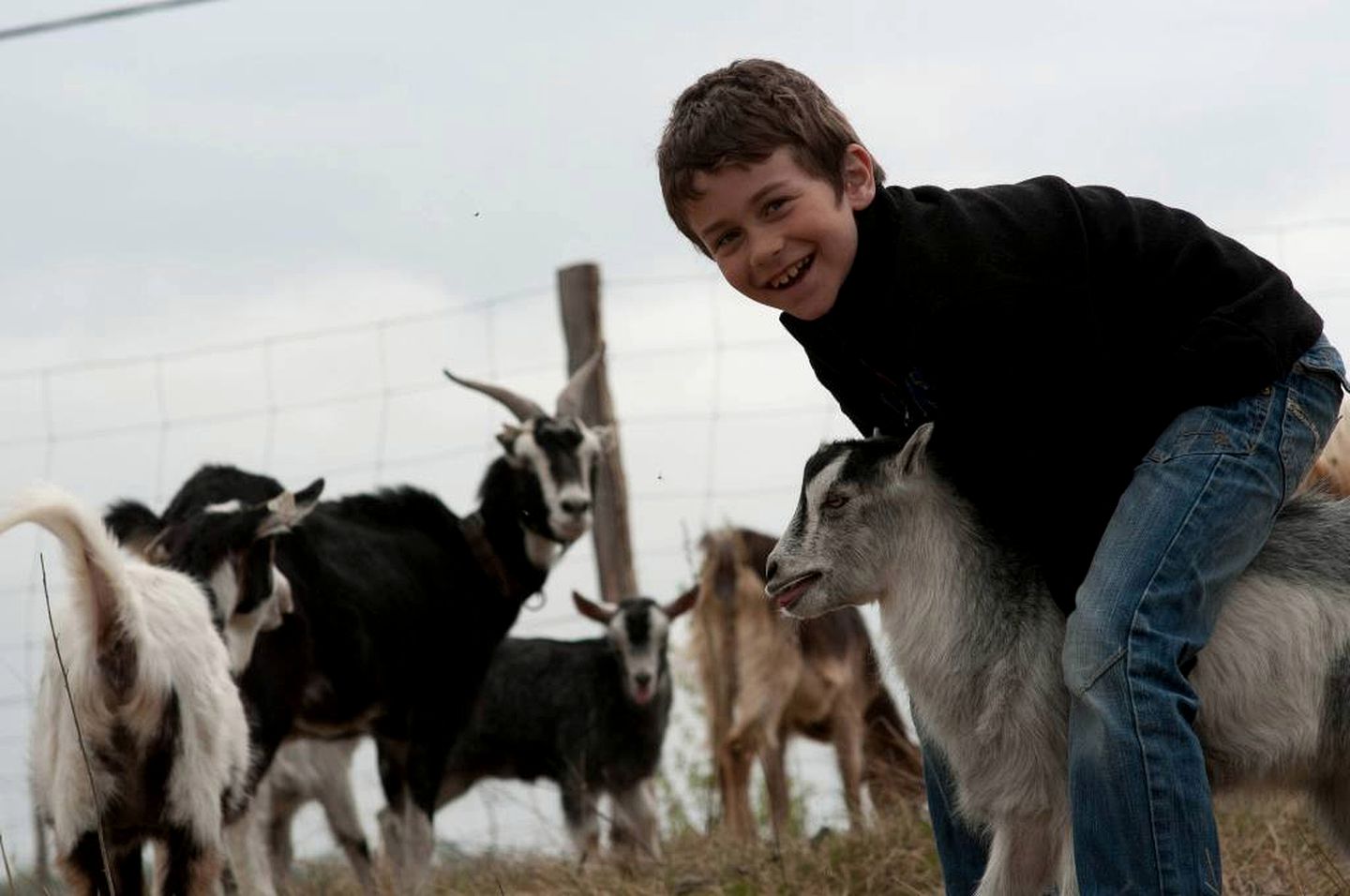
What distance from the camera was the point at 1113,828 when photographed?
3023 millimetres

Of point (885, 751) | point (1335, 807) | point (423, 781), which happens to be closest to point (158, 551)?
point (423, 781)

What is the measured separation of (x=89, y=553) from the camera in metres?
4.52

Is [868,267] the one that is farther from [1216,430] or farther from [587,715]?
[587,715]

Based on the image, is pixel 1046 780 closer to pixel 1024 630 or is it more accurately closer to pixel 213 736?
pixel 1024 630

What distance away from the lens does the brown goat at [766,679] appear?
913cm

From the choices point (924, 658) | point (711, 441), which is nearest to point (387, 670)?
point (711, 441)

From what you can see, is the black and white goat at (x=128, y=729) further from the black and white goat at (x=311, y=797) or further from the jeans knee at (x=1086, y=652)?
the black and white goat at (x=311, y=797)

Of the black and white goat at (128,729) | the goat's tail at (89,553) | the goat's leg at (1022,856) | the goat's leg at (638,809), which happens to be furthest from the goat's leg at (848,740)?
the goat's leg at (1022,856)

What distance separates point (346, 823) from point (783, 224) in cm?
504

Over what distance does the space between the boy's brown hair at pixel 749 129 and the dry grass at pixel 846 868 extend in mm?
1941

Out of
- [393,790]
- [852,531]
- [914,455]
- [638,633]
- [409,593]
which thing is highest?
[914,455]

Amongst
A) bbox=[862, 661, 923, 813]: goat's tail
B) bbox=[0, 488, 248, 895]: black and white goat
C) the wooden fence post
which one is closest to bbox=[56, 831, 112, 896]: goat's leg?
bbox=[0, 488, 248, 895]: black and white goat

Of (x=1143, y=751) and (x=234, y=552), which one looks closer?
(x=1143, y=751)

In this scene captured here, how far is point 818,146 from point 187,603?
242 centimetres
